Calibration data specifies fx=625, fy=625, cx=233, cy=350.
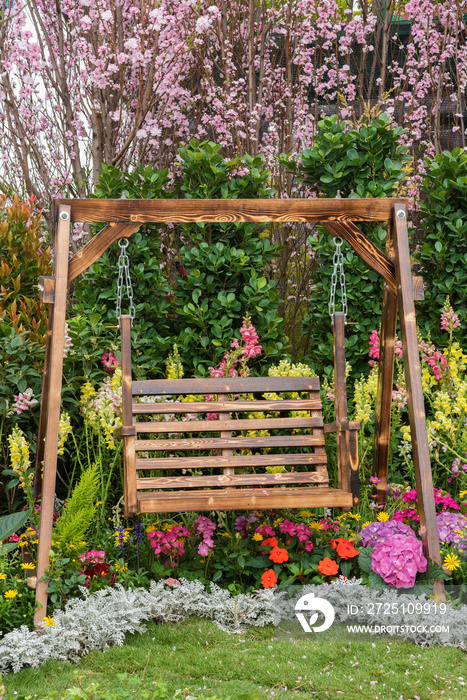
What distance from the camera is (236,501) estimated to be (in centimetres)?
269

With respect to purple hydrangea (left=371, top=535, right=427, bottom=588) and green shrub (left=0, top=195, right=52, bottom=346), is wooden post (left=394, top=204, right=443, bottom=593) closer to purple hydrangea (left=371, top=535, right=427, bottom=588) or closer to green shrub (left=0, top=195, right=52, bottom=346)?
purple hydrangea (left=371, top=535, right=427, bottom=588)

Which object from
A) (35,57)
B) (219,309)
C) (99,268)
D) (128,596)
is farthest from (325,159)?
(128,596)

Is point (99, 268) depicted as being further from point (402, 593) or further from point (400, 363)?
point (402, 593)

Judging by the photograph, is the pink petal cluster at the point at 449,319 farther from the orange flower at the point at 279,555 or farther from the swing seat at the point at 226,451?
the orange flower at the point at 279,555

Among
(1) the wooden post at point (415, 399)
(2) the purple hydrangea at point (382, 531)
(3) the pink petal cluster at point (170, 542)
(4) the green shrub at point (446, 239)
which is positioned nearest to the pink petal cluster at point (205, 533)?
(3) the pink petal cluster at point (170, 542)

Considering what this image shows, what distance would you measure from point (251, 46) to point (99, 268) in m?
2.43

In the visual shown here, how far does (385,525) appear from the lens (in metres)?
2.94

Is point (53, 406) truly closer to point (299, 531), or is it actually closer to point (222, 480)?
point (222, 480)

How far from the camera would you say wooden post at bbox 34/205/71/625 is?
2.57 metres

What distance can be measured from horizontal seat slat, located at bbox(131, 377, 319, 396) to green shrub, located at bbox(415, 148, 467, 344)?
1451 millimetres

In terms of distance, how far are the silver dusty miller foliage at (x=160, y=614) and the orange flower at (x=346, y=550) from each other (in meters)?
0.14

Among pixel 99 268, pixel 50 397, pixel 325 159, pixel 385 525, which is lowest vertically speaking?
pixel 385 525

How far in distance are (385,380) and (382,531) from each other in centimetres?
78

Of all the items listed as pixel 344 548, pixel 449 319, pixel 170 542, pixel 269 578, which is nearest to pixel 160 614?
pixel 170 542
